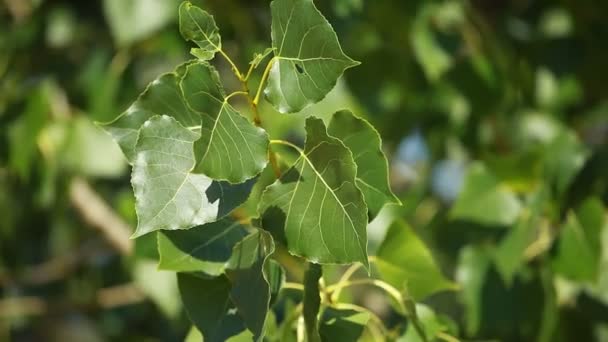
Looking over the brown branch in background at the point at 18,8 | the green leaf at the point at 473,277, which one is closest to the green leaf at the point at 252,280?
the green leaf at the point at 473,277

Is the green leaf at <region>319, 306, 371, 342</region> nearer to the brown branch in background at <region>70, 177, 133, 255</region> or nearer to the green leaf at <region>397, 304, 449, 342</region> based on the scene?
the green leaf at <region>397, 304, 449, 342</region>

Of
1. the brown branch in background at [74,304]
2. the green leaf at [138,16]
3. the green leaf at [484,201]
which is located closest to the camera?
the green leaf at [484,201]

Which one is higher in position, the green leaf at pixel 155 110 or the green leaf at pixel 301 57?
the green leaf at pixel 301 57

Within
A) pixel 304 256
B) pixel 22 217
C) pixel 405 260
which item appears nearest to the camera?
pixel 304 256

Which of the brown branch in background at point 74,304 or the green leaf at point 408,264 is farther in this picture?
the brown branch in background at point 74,304

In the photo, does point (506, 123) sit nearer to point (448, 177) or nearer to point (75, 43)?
point (448, 177)

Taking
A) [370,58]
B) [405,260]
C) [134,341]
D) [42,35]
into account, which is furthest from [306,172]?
[134,341]

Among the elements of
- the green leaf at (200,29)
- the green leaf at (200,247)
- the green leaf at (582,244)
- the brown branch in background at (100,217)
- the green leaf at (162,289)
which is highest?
the green leaf at (200,29)

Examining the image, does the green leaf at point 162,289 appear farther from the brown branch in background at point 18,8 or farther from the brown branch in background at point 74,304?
the brown branch in background at point 18,8
